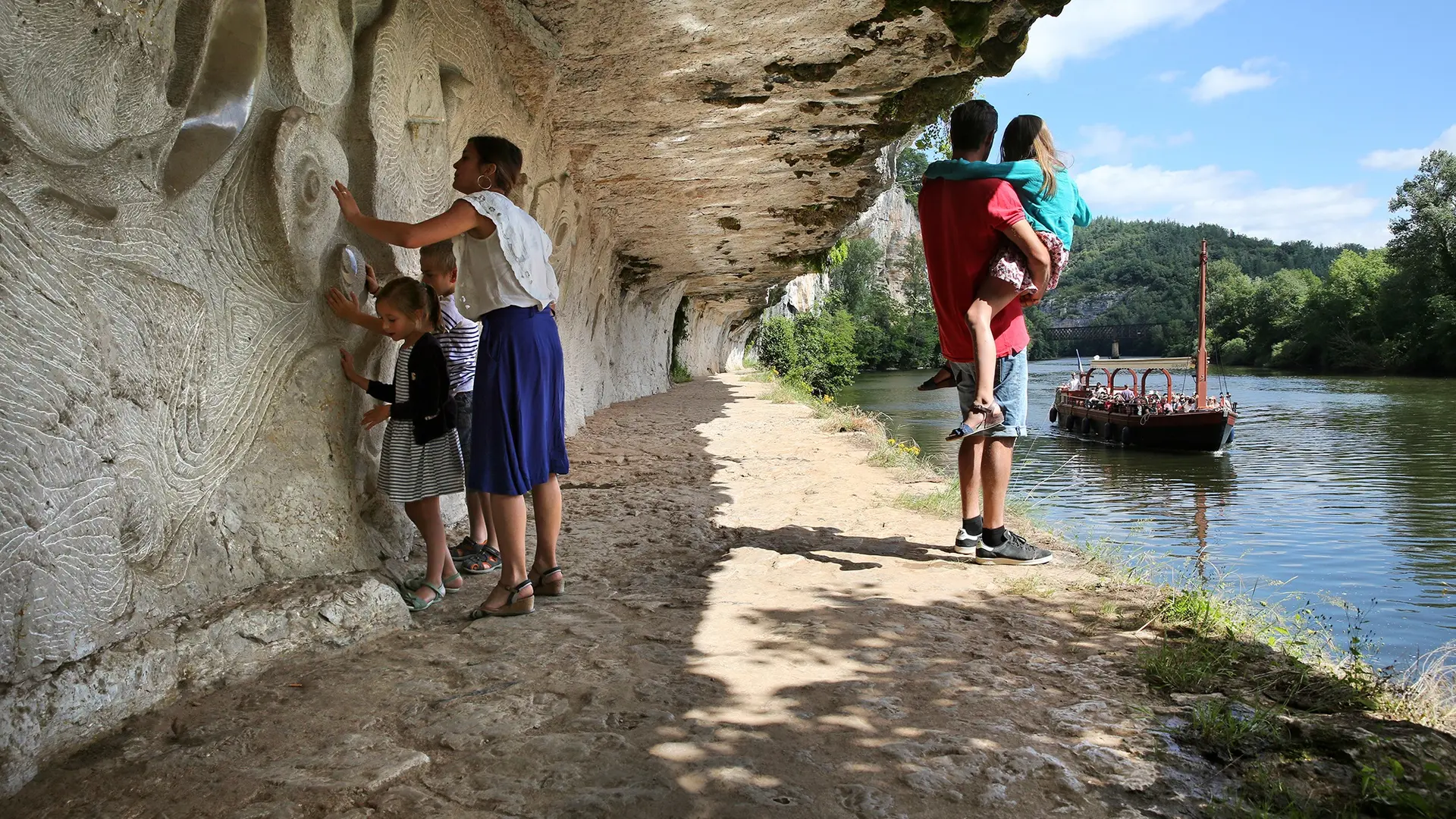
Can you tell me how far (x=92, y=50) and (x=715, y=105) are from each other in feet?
13.0

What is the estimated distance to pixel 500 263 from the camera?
115 inches

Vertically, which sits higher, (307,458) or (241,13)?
(241,13)

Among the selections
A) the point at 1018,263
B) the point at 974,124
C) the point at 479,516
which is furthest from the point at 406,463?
the point at 974,124

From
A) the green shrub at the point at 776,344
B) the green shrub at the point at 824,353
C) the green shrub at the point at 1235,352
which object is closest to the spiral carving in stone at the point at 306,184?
the green shrub at the point at 824,353

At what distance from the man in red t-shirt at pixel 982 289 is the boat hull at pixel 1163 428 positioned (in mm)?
20090

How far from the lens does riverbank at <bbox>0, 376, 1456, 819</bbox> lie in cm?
183

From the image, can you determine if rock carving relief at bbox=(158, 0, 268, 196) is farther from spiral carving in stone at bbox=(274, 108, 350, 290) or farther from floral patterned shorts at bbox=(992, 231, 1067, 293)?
floral patterned shorts at bbox=(992, 231, 1067, 293)

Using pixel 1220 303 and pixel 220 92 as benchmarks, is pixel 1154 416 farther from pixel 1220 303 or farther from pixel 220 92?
pixel 1220 303

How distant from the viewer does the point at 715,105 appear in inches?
221

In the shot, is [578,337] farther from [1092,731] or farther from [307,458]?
[1092,731]

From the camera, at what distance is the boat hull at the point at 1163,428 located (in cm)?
2144

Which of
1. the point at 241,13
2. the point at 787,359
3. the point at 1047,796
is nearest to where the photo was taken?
the point at 1047,796

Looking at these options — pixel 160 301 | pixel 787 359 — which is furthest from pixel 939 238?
pixel 787 359

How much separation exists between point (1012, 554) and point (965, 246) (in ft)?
4.23
